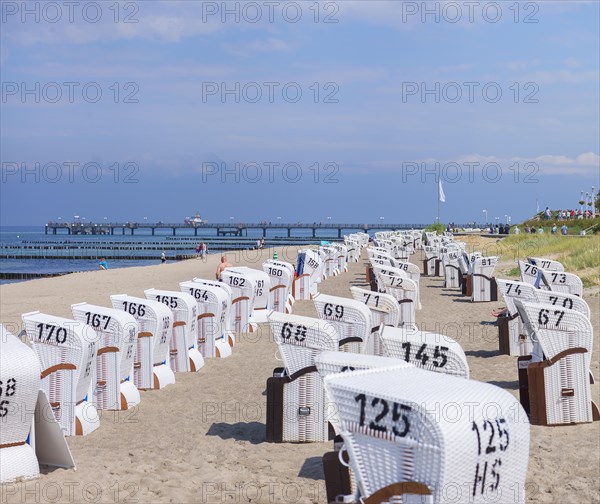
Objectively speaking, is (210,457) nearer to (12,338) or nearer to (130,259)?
(12,338)

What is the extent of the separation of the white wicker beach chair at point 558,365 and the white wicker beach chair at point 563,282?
642cm

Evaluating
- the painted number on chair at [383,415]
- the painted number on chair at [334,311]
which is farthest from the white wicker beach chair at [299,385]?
the painted number on chair at [383,415]

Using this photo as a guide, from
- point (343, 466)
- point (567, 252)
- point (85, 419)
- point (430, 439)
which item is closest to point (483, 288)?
point (567, 252)

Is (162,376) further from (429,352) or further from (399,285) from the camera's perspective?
(399,285)

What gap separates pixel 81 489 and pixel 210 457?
140cm

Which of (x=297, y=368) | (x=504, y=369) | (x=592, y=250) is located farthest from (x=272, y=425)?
(x=592, y=250)

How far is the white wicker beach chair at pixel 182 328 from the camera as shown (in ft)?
37.7

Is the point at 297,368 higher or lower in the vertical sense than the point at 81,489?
higher

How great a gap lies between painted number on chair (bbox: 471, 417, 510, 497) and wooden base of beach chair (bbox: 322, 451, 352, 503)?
111 centimetres

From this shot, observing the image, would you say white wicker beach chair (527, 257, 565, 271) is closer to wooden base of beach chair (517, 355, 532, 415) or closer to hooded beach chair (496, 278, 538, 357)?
hooded beach chair (496, 278, 538, 357)

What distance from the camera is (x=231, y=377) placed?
11.6 metres

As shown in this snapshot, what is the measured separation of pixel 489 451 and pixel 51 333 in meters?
5.50

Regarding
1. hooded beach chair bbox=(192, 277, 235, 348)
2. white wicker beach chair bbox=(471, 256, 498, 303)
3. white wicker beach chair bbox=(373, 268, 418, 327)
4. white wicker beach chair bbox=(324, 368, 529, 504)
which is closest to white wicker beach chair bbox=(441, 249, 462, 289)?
white wicker beach chair bbox=(471, 256, 498, 303)

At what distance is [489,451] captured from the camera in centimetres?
393
